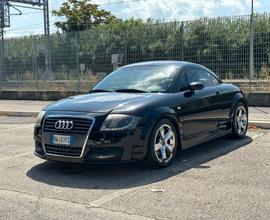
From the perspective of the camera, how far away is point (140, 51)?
17.0m

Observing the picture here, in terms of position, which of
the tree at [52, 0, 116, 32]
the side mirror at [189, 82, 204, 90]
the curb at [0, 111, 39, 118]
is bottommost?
the curb at [0, 111, 39, 118]

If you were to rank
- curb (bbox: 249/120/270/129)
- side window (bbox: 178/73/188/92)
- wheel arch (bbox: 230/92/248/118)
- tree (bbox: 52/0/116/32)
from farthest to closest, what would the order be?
tree (bbox: 52/0/116/32) < curb (bbox: 249/120/270/129) < wheel arch (bbox: 230/92/248/118) < side window (bbox: 178/73/188/92)

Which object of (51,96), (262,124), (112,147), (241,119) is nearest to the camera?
(112,147)

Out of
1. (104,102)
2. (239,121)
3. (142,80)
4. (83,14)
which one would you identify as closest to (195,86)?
(142,80)

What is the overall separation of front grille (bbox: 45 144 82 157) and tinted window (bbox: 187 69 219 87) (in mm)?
2383

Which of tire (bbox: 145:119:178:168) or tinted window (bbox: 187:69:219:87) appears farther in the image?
tinted window (bbox: 187:69:219:87)

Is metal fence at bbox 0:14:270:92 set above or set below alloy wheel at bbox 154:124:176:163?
above

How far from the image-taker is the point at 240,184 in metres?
6.00

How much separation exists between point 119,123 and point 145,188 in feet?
3.16

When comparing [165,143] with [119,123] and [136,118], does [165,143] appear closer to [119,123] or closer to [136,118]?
[136,118]

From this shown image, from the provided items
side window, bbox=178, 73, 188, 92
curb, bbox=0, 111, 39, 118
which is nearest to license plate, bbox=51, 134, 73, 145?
side window, bbox=178, 73, 188, 92

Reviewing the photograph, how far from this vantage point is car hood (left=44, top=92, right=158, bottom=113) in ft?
A: 21.6

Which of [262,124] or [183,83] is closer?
[183,83]

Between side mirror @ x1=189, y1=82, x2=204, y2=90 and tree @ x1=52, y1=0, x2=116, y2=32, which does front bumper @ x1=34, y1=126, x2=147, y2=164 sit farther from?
tree @ x1=52, y1=0, x2=116, y2=32
